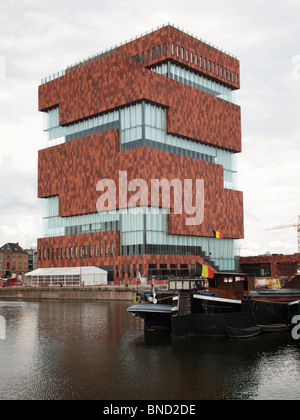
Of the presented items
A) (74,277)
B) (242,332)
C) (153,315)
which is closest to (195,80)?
(74,277)

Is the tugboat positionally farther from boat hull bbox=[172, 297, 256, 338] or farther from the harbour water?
the harbour water

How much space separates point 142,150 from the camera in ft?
390

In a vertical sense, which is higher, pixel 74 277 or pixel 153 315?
pixel 74 277

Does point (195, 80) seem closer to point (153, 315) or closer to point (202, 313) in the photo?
point (153, 315)

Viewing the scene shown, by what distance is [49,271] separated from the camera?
12712cm

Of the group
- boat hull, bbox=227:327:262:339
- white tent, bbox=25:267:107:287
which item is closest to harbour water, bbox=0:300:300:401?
boat hull, bbox=227:327:262:339

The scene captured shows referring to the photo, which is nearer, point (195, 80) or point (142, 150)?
point (142, 150)

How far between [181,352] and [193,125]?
3884 inches

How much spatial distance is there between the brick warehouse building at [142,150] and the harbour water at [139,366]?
70159mm

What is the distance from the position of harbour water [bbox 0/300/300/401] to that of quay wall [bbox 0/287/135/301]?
136 ft

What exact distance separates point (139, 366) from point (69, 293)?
73.0m

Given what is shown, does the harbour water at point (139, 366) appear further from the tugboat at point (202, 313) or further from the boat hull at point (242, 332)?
the tugboat at point (202, 313)
